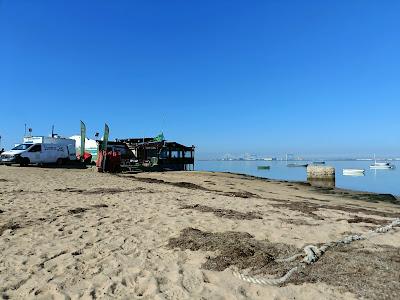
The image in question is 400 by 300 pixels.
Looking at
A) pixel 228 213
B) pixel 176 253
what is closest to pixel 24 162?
pixel 228 213

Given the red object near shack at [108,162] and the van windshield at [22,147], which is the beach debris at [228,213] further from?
the van windshield at [22,147]

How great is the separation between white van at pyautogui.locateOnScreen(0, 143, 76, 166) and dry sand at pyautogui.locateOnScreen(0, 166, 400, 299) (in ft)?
68.8

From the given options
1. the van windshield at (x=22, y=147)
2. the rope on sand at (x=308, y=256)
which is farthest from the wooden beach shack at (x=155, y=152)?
the rope on sand at (x=308, y=256)

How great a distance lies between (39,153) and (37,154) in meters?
0.19

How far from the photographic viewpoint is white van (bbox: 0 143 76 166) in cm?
2967

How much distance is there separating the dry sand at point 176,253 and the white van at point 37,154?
20969mm

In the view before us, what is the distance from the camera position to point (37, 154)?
31.1m

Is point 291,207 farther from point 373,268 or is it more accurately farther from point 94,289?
point 94,289

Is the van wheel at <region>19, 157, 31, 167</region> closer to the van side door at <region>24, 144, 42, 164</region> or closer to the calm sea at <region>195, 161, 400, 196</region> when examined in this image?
the van side door at <region>24, 144, 42, 164</region>

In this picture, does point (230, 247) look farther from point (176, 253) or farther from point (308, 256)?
point (308, 256)

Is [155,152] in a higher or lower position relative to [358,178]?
higher

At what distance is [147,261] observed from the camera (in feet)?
19.3

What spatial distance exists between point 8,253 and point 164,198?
6.98 meters

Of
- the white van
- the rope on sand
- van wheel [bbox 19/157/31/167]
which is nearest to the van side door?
the white van
